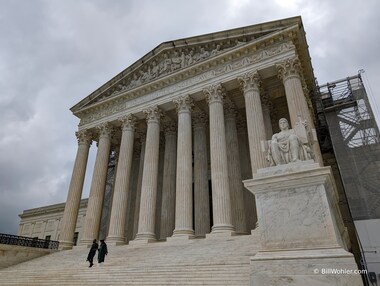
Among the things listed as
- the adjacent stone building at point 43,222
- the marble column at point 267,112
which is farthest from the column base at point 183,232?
the adjacent stone building at point 43,222

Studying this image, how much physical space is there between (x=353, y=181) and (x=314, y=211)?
15930 mm

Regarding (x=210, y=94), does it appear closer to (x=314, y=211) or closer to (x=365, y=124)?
(x=365, y=124)

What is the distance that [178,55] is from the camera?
23.7 metres

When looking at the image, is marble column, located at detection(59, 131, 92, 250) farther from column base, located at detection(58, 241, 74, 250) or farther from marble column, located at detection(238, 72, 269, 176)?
marble column, located at detection(238, 72, 269, 176)

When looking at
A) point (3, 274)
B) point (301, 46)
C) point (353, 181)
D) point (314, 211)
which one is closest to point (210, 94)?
point (301, 46)

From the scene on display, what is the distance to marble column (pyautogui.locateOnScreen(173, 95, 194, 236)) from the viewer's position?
17.3 metres

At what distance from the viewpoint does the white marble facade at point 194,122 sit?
58.1ft

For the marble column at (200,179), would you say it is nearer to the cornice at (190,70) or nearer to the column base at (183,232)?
the column base at (183,232)

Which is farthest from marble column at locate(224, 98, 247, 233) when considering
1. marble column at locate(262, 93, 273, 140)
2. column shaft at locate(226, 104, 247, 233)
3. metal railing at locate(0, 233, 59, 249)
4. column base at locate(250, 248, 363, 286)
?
metal railing at locate(0, 233, 59, 249)

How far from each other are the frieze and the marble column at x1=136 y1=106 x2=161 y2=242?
1786mm

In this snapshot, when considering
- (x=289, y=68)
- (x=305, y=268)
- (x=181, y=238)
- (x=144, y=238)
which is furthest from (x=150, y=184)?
(x=305, y=268)

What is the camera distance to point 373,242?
1692cm

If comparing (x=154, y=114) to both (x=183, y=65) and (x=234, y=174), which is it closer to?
(x=183, y=65)

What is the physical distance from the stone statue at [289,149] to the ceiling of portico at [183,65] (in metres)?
12.8
